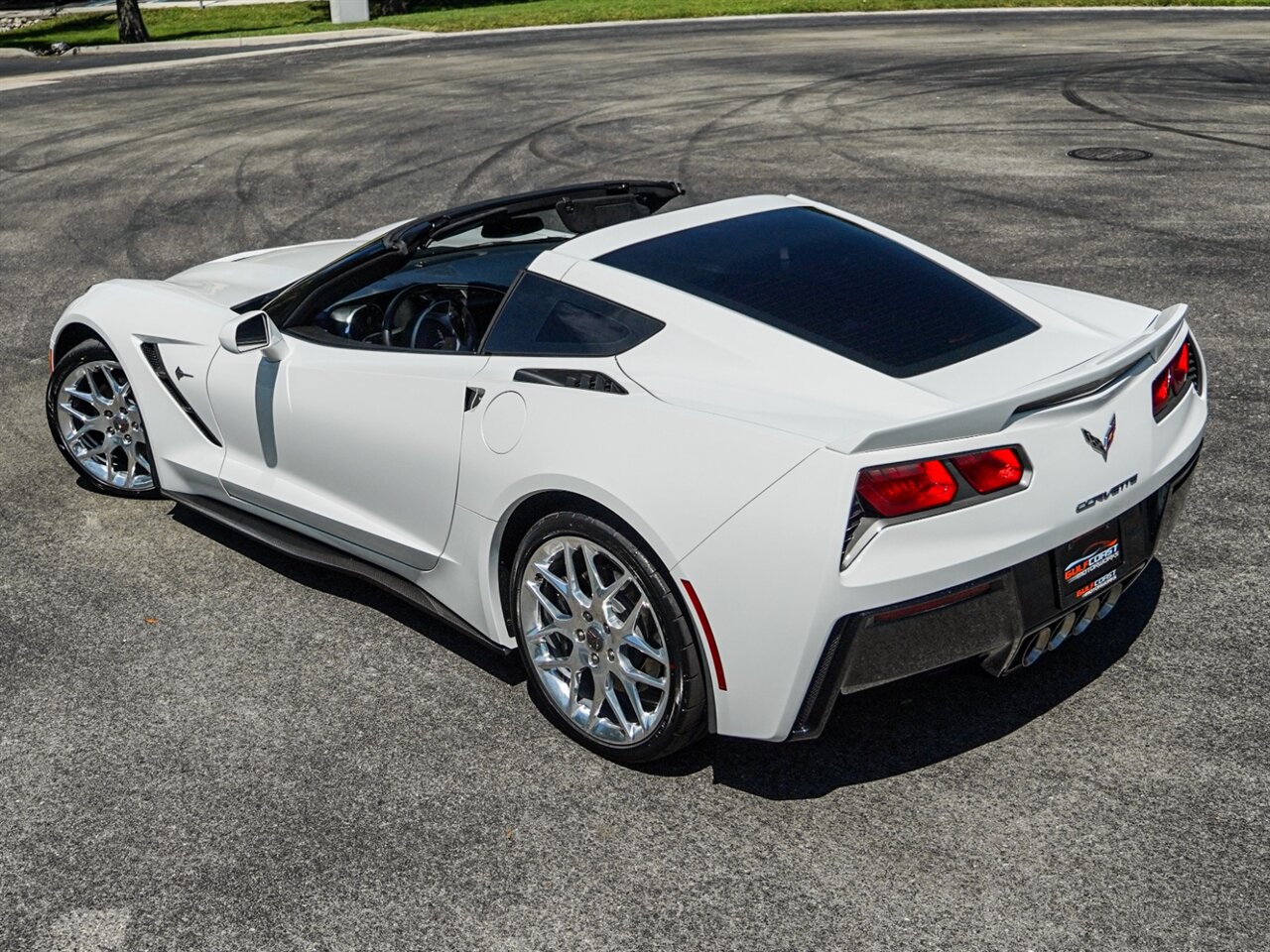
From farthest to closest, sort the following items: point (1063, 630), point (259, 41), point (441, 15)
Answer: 1. point (441, 15)
2. point (259, 41)
3. point (1063, 630)

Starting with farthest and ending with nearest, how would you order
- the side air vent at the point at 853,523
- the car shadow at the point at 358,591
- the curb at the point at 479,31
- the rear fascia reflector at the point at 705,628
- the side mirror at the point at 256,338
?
the curb at the point at 479,31, the side mirror at the point at 256,338, the car shadow at the point at 358,591, the rear fascia reflector at the point at 705,628, the side air vent at the point at 853,523

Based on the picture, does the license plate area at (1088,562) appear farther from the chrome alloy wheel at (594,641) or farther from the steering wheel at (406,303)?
the steering wheel at (406,303)

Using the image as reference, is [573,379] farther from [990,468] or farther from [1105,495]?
[1105,495]

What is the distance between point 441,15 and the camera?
3375cm

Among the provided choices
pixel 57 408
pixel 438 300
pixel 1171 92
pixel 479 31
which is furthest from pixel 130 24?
pixel 438 300

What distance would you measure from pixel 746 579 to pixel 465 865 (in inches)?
43.5

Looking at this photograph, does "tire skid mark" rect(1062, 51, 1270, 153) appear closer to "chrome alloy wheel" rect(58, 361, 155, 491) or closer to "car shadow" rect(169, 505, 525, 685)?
"car shadow" rect(169, 505, 525, 685)

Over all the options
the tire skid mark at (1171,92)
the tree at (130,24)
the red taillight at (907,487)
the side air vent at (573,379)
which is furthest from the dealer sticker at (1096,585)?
the tree at (130,24)

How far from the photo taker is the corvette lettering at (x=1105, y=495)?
3.72m

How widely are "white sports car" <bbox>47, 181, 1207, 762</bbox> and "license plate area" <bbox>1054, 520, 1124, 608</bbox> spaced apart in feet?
0.04

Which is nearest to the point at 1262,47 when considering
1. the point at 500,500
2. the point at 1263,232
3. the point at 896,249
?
the point at 1263,232

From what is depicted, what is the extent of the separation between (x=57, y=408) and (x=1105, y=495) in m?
4.81

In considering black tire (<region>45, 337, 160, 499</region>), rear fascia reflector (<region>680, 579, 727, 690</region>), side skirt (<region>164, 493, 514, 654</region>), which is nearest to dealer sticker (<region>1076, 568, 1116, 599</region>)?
rear fascia reflector (<region>680, 579, 727, 690</region>)

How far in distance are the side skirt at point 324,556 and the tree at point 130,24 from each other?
28393mm
